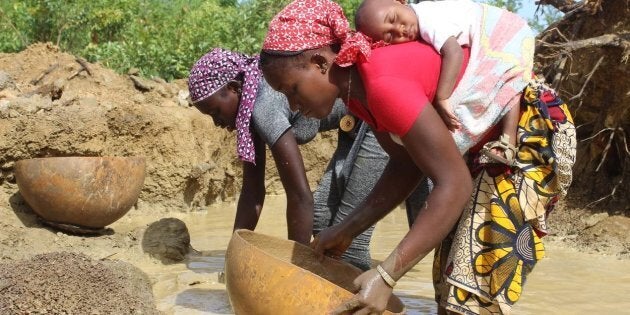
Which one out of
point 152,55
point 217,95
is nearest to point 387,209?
point 217,95

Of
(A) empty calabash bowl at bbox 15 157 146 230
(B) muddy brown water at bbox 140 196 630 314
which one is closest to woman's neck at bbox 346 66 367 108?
(B) muddy brown water at bbox 140 196 630 314

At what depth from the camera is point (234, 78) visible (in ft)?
13.1

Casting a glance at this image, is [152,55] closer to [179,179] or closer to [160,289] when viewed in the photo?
[179,179]

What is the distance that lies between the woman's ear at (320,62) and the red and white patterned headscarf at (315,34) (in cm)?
3

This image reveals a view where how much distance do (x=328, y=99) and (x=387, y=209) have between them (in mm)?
507

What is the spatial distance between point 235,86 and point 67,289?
1300 mm

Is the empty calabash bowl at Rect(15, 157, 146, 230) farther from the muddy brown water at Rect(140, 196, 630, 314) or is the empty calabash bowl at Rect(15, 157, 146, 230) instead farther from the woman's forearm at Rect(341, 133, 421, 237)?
the woman's forearm at Rect(341, 133, 421, 237)

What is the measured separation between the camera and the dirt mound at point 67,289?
317 centimetres

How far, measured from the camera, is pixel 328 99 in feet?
7.51

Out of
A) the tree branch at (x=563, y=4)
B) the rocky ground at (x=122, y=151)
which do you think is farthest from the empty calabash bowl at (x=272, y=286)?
the tree branch at (x=563, y=4)

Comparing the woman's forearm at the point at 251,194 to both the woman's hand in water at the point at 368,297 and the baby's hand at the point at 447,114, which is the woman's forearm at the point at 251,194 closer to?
the baby's hand at the point at 447,114

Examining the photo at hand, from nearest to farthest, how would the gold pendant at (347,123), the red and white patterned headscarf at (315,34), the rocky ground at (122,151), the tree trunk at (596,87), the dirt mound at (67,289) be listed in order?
the red and white patterned headscarf at (315,34), the dirt mound at (67,289), the gold pendant at (347,123), the rocky ground at (122,151), the tree trunk at (596,87)

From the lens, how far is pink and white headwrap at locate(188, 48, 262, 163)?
3.82 m

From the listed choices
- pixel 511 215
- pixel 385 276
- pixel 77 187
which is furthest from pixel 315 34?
pixel 77 187
